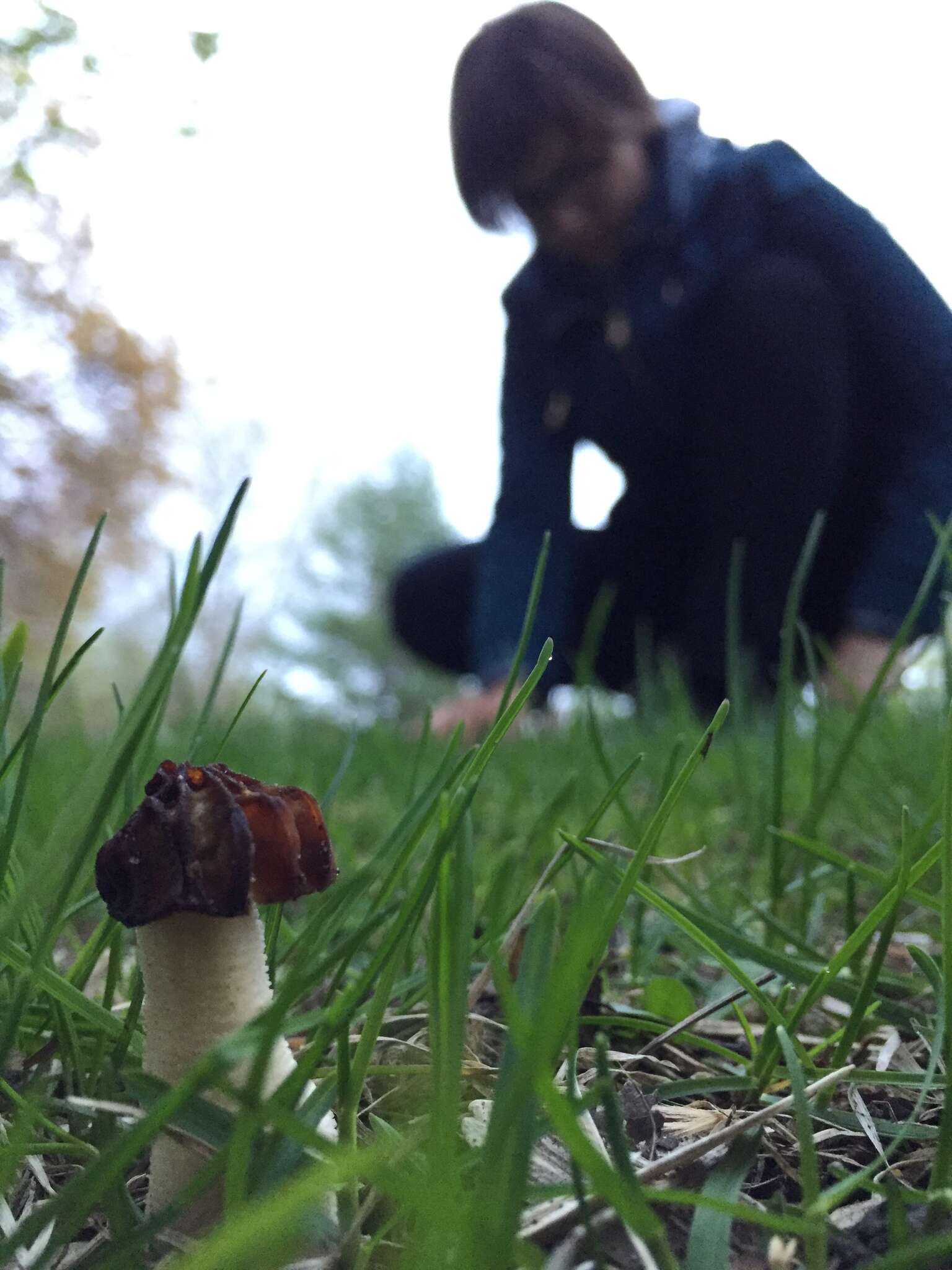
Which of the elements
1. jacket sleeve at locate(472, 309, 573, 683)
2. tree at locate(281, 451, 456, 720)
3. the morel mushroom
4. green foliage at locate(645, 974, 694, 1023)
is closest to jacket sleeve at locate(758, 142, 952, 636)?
green foliage at locate(645, 974, 694, 1023)

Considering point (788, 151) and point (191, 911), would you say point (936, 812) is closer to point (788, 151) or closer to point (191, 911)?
point (191, 911)

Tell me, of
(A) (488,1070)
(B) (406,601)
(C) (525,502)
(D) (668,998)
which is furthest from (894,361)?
(B) (406,601)

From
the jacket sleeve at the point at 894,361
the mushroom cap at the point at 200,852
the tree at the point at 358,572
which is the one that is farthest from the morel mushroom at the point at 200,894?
the tree at the point at 358,572

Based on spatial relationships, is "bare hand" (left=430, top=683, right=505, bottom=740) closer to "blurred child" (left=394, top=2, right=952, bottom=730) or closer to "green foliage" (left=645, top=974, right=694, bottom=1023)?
"blurred child" (left=394, top=2, right=952, bottom=730)

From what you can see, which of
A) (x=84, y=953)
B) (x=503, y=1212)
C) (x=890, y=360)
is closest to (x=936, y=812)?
(x=503, y=1212)

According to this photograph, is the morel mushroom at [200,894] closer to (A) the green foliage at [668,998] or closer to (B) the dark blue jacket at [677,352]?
(A) the green foliage at [668,998]
